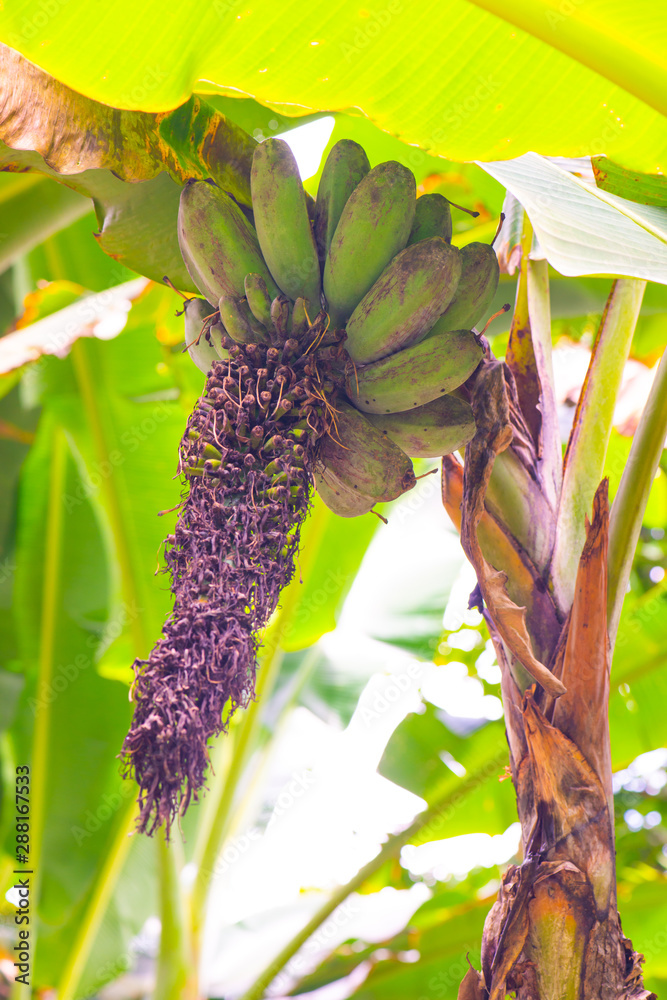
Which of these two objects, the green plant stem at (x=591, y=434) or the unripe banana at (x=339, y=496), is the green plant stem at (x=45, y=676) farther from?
the green plant stem at (x=591, y=434)

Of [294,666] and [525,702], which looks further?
[294,666]

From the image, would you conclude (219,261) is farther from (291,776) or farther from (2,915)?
(2,915)

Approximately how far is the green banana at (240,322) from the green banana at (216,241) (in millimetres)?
25

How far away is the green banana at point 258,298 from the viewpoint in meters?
0.87

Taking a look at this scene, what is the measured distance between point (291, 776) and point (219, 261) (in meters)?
2.58

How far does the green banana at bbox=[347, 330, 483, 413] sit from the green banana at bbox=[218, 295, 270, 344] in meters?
0.13

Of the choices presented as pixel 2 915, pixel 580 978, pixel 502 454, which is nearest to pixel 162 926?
pixel 2 915

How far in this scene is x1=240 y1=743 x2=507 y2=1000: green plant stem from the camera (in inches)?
80.4

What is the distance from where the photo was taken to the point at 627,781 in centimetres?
333

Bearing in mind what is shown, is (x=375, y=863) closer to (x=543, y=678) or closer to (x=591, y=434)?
(x=543, y=678)

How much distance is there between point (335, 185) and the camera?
2.99 feet

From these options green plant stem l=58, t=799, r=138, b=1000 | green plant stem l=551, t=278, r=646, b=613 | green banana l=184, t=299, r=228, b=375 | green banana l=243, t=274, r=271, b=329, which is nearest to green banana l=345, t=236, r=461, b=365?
green banana l=243, t=274, r=271, b=329

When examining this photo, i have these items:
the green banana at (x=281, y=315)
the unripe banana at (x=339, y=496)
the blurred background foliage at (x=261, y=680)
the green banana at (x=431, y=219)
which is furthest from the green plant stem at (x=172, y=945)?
the green banana at (x=431, y=219)

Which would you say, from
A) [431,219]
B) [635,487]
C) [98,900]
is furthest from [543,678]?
[98,900]
